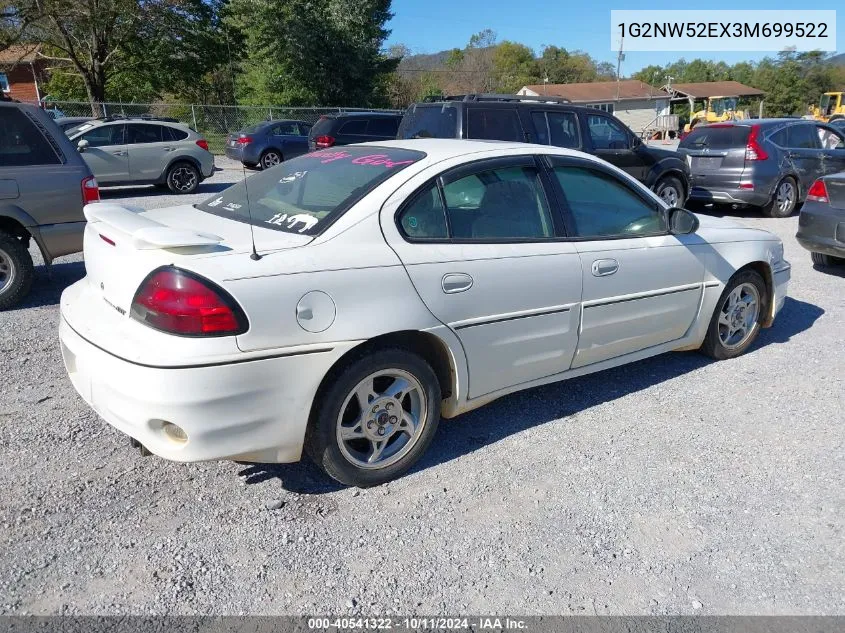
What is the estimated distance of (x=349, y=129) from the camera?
50.7 ft

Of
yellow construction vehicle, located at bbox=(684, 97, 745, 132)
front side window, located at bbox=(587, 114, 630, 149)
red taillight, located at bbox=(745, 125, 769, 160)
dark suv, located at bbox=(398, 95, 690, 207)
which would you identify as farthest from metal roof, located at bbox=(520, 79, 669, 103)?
front side window, located at bbox=(587, 114, 630, 149)

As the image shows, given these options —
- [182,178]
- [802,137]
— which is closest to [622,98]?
[802,137]

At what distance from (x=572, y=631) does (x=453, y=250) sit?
175 centimetres

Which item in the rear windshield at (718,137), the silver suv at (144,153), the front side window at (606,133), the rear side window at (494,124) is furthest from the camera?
the silver suv at (144,153)

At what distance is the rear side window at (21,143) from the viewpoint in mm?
5742

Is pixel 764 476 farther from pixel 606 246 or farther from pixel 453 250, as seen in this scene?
pixel 453 250

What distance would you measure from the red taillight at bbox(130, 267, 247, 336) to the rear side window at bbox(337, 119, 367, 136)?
43.8ft

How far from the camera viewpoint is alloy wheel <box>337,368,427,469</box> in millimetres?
3111


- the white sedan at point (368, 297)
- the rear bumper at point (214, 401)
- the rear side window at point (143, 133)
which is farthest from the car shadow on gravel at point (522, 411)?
the rear side window at point (143, 133)

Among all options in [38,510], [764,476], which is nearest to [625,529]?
[764,476]

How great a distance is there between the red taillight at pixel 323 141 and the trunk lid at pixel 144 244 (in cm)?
1210

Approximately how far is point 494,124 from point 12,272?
5.47m

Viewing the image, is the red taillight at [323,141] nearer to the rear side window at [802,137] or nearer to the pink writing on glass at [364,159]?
the rear side window at [802,137]

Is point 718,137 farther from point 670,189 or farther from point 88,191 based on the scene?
point 88,191
